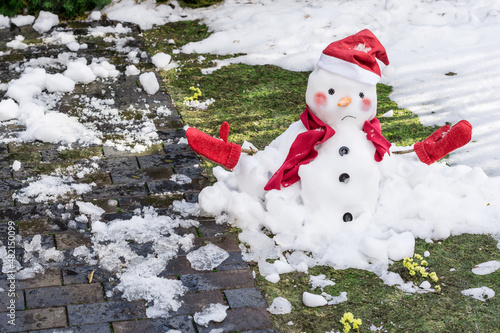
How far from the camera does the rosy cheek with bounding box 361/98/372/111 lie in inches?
133

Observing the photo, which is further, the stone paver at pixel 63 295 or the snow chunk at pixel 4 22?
the snow chunk at pixel 4 22

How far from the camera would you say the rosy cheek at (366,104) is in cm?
338

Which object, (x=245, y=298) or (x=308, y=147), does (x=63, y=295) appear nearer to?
(x=245, y=298)

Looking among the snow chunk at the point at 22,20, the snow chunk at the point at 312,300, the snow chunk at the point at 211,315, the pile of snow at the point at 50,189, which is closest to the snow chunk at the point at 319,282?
the snow chunk at the point at 312,300

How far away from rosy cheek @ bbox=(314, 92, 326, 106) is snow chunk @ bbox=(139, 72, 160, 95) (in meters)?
2.12

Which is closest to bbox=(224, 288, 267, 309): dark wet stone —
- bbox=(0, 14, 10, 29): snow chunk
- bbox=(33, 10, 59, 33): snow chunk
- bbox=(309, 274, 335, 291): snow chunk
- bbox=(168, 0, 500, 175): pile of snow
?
bbox=(309, 274, 335, 291): snow chunk

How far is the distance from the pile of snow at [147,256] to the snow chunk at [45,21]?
3.41 m

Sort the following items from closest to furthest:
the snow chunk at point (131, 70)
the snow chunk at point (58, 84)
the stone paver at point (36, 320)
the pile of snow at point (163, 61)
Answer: the stone paver at point (36, 320) < the snow chunk at point (58, 84) < the snow chunk at point (131, 70) < the pile of snow at point (163, 61)

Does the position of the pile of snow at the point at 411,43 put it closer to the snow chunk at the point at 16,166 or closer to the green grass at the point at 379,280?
the green grass at the point at 379,280

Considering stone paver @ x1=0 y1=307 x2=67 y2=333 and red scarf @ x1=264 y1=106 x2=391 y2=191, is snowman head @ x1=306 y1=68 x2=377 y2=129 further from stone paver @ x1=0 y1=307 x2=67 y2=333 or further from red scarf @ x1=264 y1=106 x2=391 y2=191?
stone paver @ x1=0 y1=307 x2=67 y2=333

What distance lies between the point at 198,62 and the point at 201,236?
2.67 metres

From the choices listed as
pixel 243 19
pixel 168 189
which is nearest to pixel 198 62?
pixel 243 19

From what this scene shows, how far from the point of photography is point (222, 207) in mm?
3619

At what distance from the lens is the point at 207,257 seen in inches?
131
